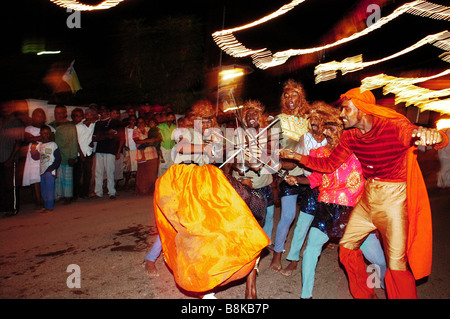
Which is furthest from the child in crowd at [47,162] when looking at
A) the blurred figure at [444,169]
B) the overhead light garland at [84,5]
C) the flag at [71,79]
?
the blurred figure at [444,169]

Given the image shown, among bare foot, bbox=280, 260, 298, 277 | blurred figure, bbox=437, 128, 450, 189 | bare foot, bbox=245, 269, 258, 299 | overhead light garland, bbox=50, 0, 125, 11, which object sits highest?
overhead light garland, bbox=50, 0, 125, 11

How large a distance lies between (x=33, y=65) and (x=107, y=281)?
9.94 meters

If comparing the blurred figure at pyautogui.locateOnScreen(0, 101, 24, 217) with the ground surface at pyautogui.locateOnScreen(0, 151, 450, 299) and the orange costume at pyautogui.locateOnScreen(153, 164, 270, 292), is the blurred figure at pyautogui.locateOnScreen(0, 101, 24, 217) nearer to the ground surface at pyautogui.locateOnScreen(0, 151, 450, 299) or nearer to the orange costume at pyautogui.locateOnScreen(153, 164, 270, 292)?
the ground surface at pyautogui.locateOnScreen(0, 151, 450, 299)

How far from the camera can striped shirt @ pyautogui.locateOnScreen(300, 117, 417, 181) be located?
2887mm

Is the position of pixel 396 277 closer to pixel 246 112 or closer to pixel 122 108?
pixel 246 112

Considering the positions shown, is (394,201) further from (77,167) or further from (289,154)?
(77,167)

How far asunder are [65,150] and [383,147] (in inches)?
265

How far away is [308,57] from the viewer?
1938 cm

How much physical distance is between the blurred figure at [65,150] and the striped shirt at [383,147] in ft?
20.6

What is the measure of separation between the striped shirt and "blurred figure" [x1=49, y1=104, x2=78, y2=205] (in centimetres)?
627

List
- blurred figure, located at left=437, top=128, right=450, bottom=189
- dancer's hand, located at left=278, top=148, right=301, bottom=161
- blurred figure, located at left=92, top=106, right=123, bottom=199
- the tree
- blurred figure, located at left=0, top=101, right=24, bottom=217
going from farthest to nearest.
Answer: the tree < blurred figure, located at left=437, top=128, right=450, bottom=189 < blurred figure, located at left=92, top=106, right=123, bottom=199 < blurred figure, located at left=0, top=101, right=24, bottom=217 < dancer's hand, located at left=278, top=148, right=301, bottom=161

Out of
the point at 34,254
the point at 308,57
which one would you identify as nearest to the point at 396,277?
the point at 34,254

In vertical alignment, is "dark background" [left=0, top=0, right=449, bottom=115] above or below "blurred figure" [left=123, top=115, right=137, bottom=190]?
above

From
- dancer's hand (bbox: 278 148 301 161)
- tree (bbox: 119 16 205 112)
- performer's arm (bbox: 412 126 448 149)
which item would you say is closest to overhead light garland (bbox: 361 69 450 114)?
dancer's hand (bbox: 278 148 301 161)
